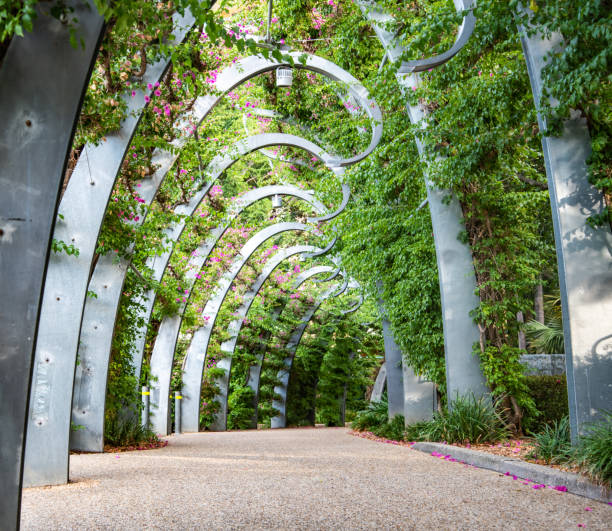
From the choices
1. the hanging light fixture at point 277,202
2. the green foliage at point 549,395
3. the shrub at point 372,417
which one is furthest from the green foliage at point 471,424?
the hanging light fixture at point 277,202

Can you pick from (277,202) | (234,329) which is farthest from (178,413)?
(277,202)

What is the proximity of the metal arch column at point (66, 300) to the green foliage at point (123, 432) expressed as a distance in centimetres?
369

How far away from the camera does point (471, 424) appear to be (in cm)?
819

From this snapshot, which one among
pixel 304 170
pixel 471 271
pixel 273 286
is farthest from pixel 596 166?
pixel 273 286

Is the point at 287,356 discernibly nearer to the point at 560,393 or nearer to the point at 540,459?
the point at 560,393

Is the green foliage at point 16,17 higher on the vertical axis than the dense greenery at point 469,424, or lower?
higher

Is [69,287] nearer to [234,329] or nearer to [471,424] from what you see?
[471,424]

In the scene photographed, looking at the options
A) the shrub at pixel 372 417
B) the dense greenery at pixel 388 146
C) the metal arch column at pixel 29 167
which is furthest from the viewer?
the shrub at pixel 372 417

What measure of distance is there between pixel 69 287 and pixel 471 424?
520 cm

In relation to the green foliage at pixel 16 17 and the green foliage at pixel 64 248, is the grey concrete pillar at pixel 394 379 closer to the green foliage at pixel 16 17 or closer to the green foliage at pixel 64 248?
the green foliage at pixel 64 248

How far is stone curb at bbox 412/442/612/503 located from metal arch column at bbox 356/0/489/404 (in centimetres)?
115

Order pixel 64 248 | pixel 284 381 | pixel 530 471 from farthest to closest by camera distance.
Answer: pixel 284 381
pixel 64 248
pixel 530 471

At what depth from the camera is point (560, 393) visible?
9.61 meters

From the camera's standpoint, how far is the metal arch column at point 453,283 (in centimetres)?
873
